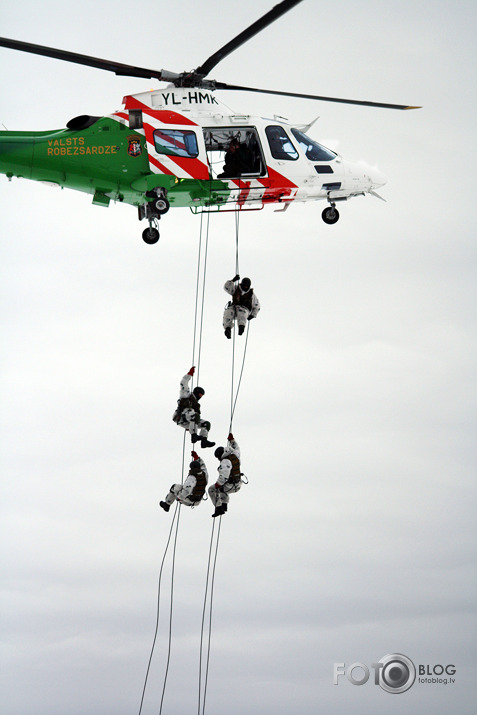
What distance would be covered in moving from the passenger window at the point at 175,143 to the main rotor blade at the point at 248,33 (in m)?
1.39

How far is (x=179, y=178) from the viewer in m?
24.0

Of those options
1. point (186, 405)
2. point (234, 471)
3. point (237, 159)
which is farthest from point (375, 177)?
point (234, 471)

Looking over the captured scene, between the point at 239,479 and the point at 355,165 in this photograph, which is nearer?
the point at 239,479

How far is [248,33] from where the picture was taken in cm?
2352

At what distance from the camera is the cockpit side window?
25.0m

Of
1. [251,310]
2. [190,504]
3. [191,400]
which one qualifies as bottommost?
[190,504]

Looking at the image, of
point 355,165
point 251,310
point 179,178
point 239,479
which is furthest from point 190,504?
point 355,165

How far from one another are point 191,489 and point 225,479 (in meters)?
0.62

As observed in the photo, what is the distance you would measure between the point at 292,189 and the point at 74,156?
13.3 ft

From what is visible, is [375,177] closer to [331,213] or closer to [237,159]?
[331,213]

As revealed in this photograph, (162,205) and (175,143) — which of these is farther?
(175,143)

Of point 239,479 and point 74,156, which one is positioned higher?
point 74,156

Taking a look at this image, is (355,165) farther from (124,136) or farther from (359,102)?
(124,136)

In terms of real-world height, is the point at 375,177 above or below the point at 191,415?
above
